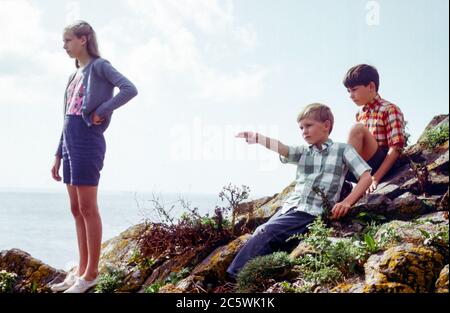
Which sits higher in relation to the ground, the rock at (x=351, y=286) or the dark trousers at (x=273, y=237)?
the dark trousers at (x=273, y=237)

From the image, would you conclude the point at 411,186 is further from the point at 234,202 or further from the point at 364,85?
the point at 234,202

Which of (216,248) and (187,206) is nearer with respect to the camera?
(216,248)

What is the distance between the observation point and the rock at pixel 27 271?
569cm

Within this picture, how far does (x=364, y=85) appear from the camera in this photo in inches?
227

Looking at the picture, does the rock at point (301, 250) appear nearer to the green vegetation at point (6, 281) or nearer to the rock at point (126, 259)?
the rock at point (126, 259)

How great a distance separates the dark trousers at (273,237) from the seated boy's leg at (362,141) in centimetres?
105

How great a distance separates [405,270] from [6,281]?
4.58 metres

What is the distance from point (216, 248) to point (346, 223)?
1.47 m

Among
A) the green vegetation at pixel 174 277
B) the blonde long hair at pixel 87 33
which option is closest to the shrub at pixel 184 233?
the green vegetation at pixel 174 277

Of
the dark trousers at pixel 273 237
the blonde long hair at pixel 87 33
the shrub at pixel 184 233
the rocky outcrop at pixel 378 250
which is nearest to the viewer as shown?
the rocky outcrop at pixel 378 250
